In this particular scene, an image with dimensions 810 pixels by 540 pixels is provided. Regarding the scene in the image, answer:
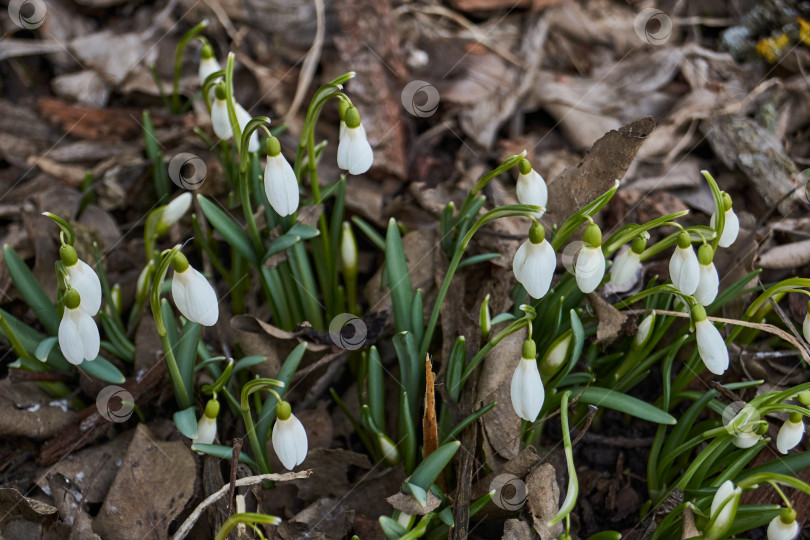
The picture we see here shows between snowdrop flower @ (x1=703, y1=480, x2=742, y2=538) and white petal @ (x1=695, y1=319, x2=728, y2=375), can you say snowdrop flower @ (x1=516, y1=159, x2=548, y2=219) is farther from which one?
snowdrop flower @ (x1=703, y1=480, x2=742, y2=538)

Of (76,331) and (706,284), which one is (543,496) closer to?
(706,284)

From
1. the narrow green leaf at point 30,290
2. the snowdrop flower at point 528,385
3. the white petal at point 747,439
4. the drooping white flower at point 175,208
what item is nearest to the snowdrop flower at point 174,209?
the drooping white flower at point 175,208

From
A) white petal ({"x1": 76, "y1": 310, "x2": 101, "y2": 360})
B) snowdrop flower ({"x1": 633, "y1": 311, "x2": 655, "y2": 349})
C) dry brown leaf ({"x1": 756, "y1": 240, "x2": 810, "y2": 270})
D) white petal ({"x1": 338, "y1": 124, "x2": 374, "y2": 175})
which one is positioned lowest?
dry brown leaf ({"x1": 756, "y1": 240, "x2": 810, "y2": 270})

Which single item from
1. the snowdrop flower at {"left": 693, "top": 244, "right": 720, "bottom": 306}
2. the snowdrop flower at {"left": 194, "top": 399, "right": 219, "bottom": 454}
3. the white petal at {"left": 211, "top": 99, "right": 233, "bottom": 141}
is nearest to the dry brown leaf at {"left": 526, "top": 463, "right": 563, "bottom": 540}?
the snowdrop flower at {"left": 693, "top": 244, "right": 720, "bottom": 306}

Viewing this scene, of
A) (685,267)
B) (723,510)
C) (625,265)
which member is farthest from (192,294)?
(723,510)

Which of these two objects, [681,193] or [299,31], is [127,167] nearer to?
[299,31]

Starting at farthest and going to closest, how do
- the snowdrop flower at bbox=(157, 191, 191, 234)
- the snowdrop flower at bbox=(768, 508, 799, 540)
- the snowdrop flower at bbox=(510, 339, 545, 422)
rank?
the snowdrop flower at bbox=(157, 191, 191, 234) < the snowdrop flower at bbox=(510, 339, 545, 422) < the snowdrop flower at bbox=(768, 508, 799, 540)

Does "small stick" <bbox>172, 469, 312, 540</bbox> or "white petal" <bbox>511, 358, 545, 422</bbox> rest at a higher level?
"white petal" <bbox>511, 358, 545, 422</bbox>
